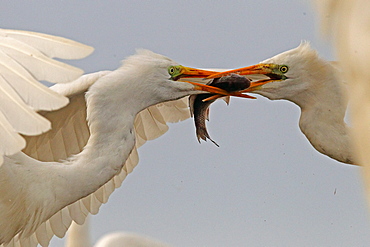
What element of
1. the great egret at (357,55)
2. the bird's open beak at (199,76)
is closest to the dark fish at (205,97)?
the bird's open beak at (199,76)

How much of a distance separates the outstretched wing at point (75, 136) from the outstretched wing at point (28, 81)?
0.99 m

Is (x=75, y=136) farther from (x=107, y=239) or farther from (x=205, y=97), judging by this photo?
(x=107, y=239)

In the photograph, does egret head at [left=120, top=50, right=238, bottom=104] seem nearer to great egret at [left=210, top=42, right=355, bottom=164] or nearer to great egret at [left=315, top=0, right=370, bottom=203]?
great egret at [left=210, top=42, right=355, bottom=164]

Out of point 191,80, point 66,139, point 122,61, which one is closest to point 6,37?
point 122,61

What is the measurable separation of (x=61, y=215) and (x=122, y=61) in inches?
55.2

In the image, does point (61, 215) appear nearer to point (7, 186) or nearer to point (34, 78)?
point (7, 186)

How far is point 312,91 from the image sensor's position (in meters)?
3.13

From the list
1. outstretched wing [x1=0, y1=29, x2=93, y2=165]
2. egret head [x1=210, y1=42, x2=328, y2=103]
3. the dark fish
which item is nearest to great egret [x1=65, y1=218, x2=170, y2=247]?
the dark fish

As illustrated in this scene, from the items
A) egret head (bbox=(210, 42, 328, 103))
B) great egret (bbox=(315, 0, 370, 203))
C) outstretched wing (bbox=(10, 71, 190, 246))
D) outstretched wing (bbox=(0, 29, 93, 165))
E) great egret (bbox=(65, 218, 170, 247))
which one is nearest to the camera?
great egret (bbox=(315, 0, 370, 203))

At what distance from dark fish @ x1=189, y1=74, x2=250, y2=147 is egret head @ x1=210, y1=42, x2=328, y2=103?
80 millimetres

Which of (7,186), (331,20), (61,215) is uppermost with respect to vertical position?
(331,20)

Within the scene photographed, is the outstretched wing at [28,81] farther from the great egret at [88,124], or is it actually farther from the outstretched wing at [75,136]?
the outstretched wing at [75,136]

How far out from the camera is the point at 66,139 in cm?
373

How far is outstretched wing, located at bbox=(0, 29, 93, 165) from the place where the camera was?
7.25 feet
